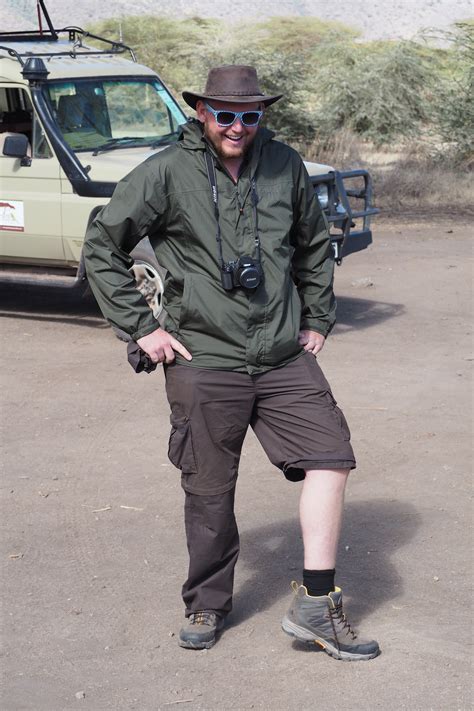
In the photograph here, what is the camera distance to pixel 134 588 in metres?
4.76

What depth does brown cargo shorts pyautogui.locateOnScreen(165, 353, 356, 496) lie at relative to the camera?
13.4 feet

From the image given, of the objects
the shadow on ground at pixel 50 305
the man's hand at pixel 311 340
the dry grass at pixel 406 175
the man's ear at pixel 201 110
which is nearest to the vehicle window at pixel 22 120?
the shadow on ground at pixel 50 305

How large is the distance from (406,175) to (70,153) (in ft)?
29.2

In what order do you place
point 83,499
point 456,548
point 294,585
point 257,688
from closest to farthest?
1. point 257,688
2. point 294,585
3. point 456,548
4. point 83,499

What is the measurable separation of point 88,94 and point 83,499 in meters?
4.91

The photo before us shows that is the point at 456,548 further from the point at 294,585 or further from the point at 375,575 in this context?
the point at 294,585

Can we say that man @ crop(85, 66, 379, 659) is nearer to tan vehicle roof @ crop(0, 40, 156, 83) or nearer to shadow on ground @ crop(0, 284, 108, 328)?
shadow on ground @ crop(0, 284, 108, 328)

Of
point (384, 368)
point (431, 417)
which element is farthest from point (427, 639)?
point (384, 368)

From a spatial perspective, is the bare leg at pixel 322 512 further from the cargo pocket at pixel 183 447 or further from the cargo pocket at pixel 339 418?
the cargo pocket at pixel 183 447

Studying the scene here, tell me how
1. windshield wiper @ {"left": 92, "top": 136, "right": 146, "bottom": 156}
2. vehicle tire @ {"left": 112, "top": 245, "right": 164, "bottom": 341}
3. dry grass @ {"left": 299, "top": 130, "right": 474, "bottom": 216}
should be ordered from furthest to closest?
dry grass @ {"left": 299, "top": 130, "right": 474, "bottom": 216} → windshield wiper @ {"left": 92, "top": 136, "right": 146, "bottom": 156} → vehicle tire @ {"left": 112, "top": 245, "right": 164, "bottom": 341}

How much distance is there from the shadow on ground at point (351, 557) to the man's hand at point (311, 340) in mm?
1025

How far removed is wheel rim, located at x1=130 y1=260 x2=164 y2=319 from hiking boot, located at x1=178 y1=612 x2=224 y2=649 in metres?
4.81

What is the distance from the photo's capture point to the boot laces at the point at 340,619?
408cm

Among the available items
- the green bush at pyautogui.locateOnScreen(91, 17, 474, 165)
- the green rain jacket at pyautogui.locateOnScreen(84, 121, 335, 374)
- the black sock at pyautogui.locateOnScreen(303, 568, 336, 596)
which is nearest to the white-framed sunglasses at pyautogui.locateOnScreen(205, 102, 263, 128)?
the green rain jacket at pyautogui.locateOnScreen(84, 121, 335, 374)
